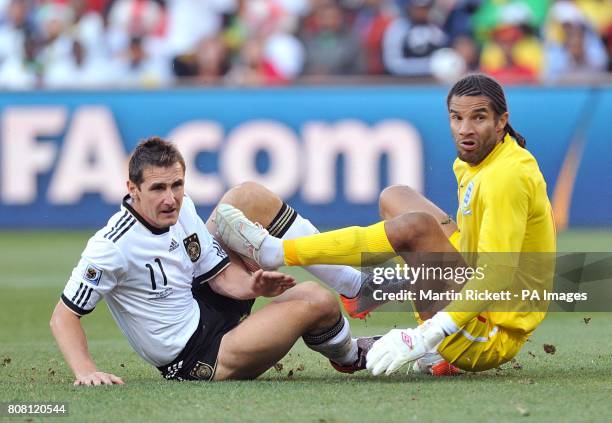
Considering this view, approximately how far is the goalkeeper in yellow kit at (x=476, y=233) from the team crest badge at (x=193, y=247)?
25cm

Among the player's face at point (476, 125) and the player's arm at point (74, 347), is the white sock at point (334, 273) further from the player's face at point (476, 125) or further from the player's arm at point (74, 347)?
the player's arm at point (74, 347)

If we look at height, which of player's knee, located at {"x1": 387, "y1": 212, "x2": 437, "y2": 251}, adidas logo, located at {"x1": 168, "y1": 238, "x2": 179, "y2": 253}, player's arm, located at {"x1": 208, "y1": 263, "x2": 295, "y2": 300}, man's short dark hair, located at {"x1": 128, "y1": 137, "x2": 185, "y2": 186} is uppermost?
man's short dark hair, located at {"x1": 128, "y1": 137, "x2": 185, "y2": 186}

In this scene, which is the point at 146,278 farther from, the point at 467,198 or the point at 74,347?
the point at 467,198

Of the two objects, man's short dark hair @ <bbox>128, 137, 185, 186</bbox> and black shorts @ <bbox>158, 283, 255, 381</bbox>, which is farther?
black shorts @ <bbox>158, 283, 255, 381</bbox>

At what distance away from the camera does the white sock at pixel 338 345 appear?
5.89 metres

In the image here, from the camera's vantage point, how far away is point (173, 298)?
5.77m

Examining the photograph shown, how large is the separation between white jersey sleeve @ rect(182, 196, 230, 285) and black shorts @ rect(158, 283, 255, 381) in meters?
0.14

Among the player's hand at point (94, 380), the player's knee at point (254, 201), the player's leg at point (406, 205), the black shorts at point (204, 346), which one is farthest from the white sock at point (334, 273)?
the player's hand at point (94, 380)

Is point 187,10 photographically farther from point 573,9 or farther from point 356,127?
point 573,9

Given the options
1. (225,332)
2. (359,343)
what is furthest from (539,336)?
(225,332)

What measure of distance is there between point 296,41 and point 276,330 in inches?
459

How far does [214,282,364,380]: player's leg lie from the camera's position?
5.66 metres

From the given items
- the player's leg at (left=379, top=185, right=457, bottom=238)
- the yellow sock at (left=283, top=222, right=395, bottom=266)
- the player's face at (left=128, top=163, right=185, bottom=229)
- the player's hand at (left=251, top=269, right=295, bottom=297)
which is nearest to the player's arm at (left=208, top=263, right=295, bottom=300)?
the player's hand at (left=251, top=269, right=295, bottom=297)

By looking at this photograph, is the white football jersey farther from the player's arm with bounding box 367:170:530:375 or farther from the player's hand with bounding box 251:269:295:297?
Answer: the player's arm with bounding box 367:170:530:375
